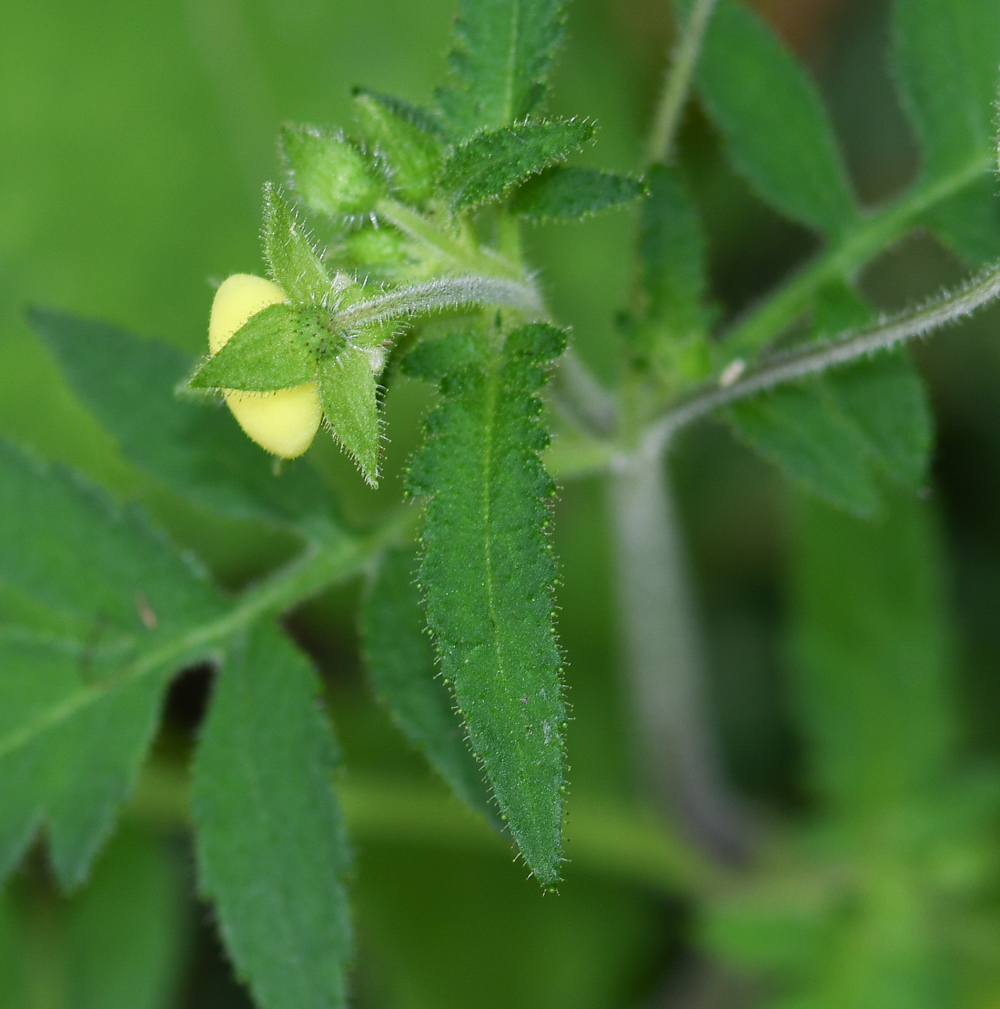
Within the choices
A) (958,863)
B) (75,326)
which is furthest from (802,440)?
(958,863)

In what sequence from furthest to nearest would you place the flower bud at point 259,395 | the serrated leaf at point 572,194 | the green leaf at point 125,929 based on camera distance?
the green leaf at point 125,929, the serrated leaf at point 572,194, the flower bud at point 259,395

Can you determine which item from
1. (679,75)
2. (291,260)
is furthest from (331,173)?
(679,75)

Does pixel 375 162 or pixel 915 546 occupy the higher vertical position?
pixel 915 546

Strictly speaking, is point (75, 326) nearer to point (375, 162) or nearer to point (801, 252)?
point (375, 162)

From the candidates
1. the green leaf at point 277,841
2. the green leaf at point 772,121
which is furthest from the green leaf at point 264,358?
the green leaf at point 772,121

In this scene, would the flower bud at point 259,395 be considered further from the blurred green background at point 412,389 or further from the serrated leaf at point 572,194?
the blurred green background at point 412,389

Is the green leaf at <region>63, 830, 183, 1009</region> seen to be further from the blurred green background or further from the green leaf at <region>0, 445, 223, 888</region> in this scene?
the green leaf at <region>0, 445, 223, 888</region>

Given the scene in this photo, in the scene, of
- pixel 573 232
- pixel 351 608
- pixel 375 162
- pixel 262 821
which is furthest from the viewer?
pixel 573 232
